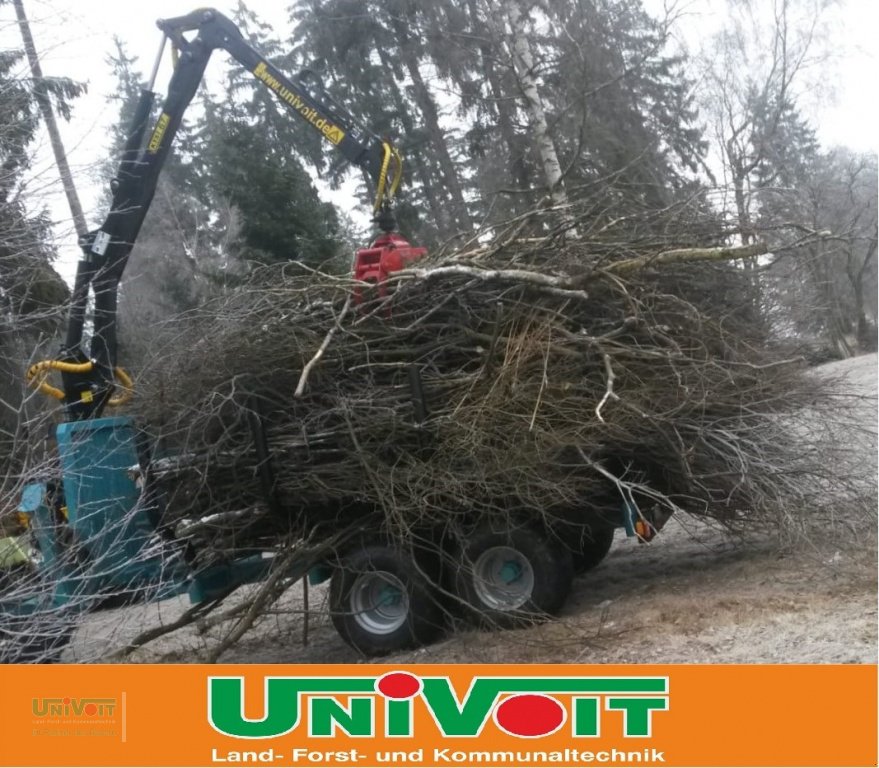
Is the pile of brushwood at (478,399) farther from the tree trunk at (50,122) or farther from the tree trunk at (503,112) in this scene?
the tree trunk at (503,112)

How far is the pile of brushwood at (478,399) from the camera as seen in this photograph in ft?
17.9

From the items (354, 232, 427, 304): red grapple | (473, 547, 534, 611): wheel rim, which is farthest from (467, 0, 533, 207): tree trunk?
(473, 547, 534, 611): wheel rim

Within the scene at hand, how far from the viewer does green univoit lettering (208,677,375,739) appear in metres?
4.02

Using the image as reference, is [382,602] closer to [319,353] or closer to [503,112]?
[319,353]

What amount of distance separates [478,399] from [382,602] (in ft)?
4.95

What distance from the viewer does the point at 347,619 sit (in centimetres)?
601

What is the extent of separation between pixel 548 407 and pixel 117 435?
2778 mm

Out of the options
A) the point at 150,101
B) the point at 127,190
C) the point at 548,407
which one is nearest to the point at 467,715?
the point at 548,407

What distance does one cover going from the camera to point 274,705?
4047mm

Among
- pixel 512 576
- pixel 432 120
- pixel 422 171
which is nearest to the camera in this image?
pixel 512 576

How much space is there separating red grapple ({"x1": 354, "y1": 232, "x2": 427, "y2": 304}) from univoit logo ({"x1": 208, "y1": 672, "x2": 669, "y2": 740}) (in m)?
2.67

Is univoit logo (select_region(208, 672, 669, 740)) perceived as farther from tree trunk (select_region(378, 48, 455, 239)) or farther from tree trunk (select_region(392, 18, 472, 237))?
tree trunk (select_region(392, 18, 472, 237))

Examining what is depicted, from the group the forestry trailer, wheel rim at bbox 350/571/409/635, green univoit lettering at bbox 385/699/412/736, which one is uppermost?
the forestry trailer

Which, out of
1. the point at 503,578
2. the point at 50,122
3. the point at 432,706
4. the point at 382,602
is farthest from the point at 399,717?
the point at 50,122
